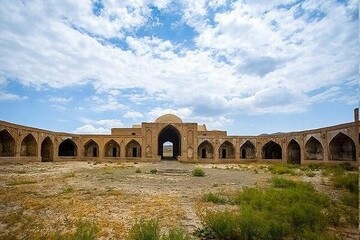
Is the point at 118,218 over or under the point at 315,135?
under

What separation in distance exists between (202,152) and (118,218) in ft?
97.9

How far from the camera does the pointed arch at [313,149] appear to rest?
26783mm

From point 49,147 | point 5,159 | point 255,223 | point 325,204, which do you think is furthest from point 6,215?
point 49,147

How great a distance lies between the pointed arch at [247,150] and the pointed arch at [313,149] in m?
8.55

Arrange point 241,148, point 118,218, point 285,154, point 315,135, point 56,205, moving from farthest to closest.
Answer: point 241,148 → point 285,154 → point 315,135 → point 56,205 → point 118,218

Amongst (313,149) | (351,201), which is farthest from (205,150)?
(351,201)

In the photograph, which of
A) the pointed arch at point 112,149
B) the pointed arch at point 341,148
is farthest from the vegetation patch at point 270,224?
the pointed arch at point 112,149

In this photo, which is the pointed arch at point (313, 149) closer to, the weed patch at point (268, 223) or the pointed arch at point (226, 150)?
the pointed arch at point (226, 150)

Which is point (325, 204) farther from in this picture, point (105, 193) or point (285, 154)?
point (285, 154)

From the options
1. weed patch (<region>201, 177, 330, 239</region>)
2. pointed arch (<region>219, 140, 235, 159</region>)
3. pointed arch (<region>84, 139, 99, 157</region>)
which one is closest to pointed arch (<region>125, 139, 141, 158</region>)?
pointed arch (<region>84, 139, 99, 157</region>)

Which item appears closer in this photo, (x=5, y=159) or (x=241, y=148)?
(x=5, y=159)

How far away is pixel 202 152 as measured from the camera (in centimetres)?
3584

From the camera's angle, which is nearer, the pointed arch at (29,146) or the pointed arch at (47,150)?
the pointed arch at (29,146)

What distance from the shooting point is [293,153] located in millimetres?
31188
